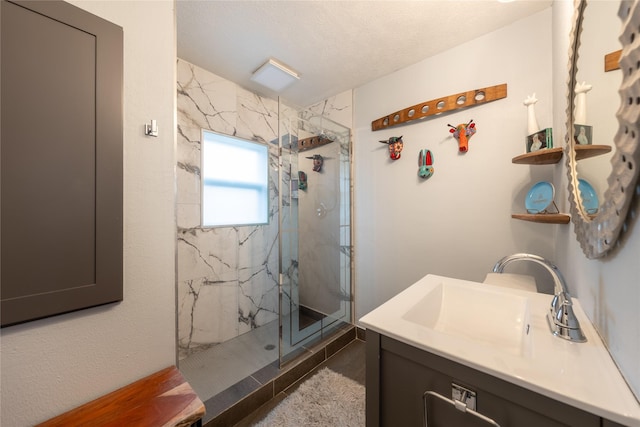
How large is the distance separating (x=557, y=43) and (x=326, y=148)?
1598 millimetres

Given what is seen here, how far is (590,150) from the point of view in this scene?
2.40 ft

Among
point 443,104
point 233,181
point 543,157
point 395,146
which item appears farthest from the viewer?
point 233,181

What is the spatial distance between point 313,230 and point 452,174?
1.23 m

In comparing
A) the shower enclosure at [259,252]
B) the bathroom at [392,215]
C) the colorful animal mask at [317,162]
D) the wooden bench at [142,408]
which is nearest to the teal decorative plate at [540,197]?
the bathroom at [392,215]

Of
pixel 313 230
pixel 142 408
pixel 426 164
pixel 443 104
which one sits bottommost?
pixel 142 408

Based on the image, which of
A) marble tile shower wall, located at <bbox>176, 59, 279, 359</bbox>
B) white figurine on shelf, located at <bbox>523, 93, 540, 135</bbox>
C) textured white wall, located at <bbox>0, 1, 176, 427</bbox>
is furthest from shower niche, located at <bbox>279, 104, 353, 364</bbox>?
white figurine on shelf, located at <bbox>523, 93, 540, 135</bbox>

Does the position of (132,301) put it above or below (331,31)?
below

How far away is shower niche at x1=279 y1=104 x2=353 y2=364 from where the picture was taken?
1853 mm

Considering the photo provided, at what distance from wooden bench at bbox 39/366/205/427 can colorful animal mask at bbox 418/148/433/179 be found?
1.93 meters

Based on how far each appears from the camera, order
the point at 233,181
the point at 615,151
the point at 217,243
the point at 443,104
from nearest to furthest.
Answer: the point at 615,151
the point at 443,104
the point at 217,243
the point at 233,181

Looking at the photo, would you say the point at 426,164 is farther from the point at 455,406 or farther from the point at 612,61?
the point at 455,406

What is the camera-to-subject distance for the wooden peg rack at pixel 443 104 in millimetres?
1592

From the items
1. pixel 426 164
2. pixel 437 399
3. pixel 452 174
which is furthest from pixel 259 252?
pixel 437 399

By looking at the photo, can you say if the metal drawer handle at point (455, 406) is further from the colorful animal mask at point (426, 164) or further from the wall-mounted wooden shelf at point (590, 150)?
Answer: the colorful animal mask at point (426, 164)
